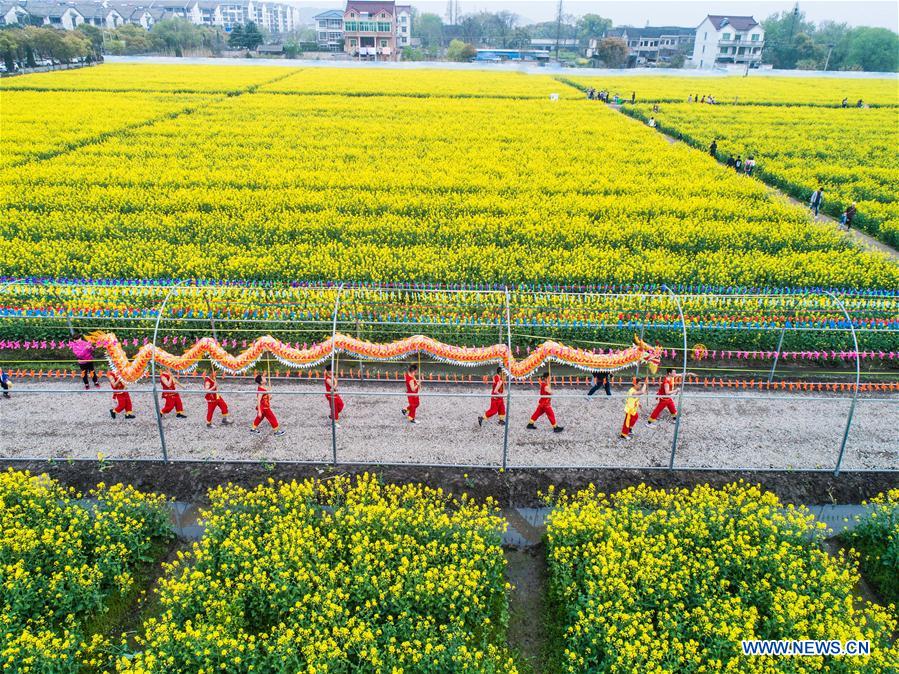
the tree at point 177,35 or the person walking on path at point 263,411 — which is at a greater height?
the tree at point 177,35

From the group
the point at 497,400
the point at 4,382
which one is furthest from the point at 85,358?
the point at 497,400

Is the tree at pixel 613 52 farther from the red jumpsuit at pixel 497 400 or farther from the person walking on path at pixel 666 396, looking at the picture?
the red jumpsuit at pixel 497 400

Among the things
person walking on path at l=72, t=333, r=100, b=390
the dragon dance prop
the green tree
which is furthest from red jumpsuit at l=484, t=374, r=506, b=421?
the green tree

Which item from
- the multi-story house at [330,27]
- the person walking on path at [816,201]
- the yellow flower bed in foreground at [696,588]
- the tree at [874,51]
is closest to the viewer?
the yellow flower bed in foreground at [696,588]

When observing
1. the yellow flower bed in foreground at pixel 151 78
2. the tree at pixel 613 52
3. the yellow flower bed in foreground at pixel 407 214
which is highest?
the tree at pixel 613 52

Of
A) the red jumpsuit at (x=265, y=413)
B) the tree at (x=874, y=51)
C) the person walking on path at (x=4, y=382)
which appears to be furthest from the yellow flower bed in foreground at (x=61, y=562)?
the tree at (x=874, y=51)

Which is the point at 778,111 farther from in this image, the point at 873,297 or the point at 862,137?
the point at 873,297

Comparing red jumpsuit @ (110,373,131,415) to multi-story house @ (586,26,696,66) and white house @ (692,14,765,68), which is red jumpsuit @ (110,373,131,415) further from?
multi-story house @ (586,26,696,66)

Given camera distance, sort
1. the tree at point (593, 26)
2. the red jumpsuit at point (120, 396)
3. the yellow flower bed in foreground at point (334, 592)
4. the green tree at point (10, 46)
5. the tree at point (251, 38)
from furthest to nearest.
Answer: the tree at point (593, 26)
the tree at point (251, 38)
the green tree at point (10, 46)
the red jumpsuit at point (120, 396)
the yellow flower bed in foreground at point (334, 592)
